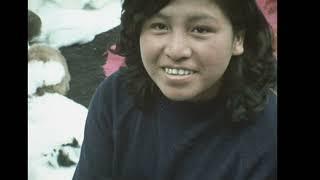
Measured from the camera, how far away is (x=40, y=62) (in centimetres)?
224

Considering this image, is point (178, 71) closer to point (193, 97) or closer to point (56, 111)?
point (193, 97)

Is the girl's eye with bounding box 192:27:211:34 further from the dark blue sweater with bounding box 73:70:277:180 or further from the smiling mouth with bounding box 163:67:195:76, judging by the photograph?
the dark blue sweater with bounding box 73:70:277:180

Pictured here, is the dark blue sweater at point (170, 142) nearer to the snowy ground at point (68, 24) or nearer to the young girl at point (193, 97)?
the young girl at point (193, 97)

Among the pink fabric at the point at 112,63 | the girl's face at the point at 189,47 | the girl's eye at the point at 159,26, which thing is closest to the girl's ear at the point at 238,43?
the girl's face at the point at 189,47

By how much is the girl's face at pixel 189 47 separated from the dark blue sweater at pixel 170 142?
2.4 inches

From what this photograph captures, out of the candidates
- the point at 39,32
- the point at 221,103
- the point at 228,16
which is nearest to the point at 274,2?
the point at 228,16

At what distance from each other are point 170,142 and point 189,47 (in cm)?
34

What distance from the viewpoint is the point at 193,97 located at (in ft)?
6.94

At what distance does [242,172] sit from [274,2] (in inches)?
23.6

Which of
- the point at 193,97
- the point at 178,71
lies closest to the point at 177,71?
the point at 178,71

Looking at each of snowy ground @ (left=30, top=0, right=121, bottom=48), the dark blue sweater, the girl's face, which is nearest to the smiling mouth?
the girl's face
